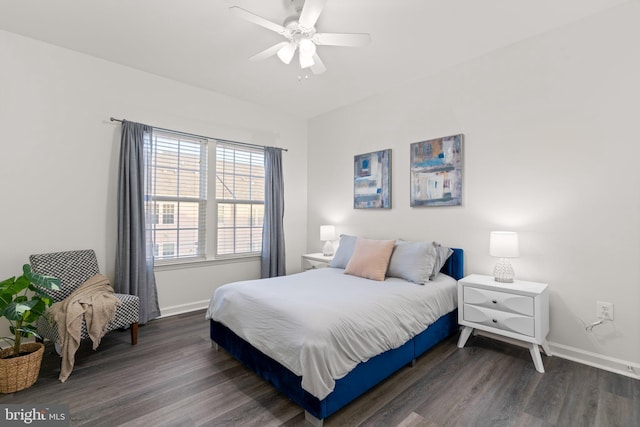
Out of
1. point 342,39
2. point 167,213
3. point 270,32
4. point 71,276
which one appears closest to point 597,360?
point 342,39

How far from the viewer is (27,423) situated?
1636 millimetres

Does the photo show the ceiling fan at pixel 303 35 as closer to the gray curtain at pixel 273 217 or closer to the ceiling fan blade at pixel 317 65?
the ceiling fan blade at pixel 317 65

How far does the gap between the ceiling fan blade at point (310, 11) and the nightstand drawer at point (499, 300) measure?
98.3 inches

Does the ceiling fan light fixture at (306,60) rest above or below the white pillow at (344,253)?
above

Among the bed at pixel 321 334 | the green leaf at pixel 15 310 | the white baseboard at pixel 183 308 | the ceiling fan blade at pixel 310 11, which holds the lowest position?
the white baseboard at pixel 183 308

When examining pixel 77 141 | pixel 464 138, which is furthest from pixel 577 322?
pixel 77 141

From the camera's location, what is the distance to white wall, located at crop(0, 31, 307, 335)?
2.69 m

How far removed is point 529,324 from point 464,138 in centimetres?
185

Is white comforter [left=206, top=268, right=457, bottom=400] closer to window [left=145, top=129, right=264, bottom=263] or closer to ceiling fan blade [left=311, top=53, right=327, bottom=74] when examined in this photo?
window [left=145, top=129, right=264, bottom=263]

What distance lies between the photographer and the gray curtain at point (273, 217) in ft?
14.1

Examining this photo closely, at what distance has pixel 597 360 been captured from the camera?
7.75 feet

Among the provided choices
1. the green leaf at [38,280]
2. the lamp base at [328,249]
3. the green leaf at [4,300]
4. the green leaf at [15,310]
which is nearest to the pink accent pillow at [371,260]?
the lamp base at [328,249]

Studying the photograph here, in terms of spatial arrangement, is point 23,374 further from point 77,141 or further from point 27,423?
point 77,141

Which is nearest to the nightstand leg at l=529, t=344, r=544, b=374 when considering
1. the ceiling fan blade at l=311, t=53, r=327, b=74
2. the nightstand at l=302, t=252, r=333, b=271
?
the nightstand at l=302, t=252, r=333, b=271
